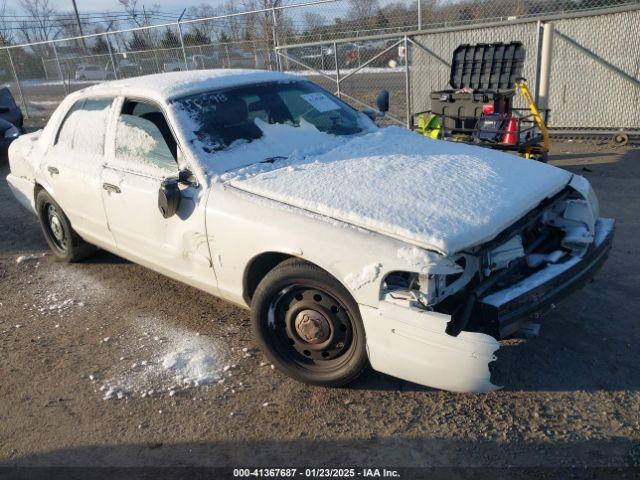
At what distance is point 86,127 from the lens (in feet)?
13.8

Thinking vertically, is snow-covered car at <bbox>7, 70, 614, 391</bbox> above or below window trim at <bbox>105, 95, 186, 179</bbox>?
below

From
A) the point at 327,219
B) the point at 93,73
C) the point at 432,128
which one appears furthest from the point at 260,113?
the point at 93,73

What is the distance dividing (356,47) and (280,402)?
30.7 feet

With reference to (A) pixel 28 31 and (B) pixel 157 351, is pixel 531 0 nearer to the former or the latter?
(B) pixel 157 351

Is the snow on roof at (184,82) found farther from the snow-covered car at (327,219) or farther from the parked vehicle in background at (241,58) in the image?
the parked vehicle in background at (241,58)

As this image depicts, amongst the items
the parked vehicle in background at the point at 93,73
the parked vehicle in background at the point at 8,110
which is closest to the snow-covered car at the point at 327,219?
the parked vehicle in background at the point at 8,110

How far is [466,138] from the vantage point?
6.88 meters

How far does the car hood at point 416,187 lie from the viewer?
2496 millimetres

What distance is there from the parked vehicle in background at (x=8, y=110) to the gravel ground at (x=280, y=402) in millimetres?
9186

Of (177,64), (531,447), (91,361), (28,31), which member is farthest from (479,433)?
(28,31)

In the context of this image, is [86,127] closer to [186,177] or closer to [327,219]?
[186,177]

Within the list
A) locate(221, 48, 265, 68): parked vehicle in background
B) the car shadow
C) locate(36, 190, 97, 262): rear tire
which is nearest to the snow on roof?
locate(36, 190, 97, 262): rear tire

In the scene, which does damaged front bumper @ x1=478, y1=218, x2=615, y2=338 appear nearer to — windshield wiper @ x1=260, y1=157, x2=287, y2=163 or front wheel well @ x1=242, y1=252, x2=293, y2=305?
front wheel well @ x1=242, y1=252, x2=293, y2=305

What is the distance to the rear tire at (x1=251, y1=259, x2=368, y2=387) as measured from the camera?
8.94 feet
